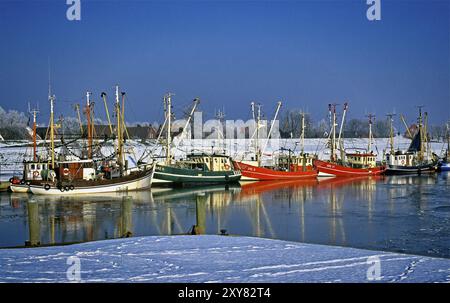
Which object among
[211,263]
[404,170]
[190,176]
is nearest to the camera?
→ [211,263]

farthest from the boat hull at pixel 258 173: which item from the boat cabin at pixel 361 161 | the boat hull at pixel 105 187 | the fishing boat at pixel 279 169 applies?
the boat cabin at pixel 361 161

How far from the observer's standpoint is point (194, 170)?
4597cm

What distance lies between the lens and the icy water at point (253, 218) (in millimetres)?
16875

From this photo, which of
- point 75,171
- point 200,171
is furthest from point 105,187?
point 200,171

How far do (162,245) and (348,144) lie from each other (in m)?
96.0

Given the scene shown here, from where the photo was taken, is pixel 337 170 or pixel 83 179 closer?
pixel 83 179

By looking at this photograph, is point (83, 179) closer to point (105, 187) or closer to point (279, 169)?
point (105, 187)

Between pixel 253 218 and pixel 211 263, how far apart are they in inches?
435

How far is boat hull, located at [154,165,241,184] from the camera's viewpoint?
146ft

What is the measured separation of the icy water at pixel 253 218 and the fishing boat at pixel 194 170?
10778 mm

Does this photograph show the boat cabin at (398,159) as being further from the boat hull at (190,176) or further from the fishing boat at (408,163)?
the boat hull at (190,176)

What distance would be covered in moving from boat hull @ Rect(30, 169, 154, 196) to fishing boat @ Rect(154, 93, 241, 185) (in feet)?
10.1

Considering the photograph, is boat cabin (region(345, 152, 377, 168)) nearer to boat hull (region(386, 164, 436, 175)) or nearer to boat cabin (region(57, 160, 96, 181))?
boat hull (region(386, 164, 436, 175))
